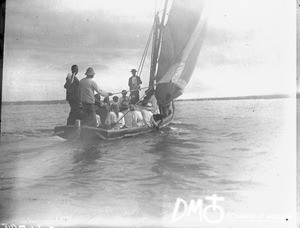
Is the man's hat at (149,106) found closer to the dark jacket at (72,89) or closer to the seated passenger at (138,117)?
the seated passenger at (138,117)

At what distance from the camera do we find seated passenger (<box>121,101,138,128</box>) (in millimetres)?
2846

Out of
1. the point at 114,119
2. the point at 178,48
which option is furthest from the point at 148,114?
the point at 178,48

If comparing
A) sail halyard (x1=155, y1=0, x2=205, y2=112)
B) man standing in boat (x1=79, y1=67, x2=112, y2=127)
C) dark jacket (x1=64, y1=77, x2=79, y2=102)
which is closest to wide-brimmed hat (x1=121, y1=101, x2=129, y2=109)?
man standing in boat (x1=79, y1=67, x2=112, y2=127)

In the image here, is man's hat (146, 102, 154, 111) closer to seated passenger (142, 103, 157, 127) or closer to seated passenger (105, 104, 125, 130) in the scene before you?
seated passenger (142, 103, 157, 127)

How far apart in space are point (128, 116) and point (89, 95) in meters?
0.32

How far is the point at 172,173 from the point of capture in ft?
8.80

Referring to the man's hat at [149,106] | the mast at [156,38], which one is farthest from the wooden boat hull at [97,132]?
the mast at [156,38]

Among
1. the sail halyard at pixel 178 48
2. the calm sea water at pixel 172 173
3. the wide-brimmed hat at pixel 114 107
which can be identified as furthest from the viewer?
the wide-brimmed hat at pixel 114 107

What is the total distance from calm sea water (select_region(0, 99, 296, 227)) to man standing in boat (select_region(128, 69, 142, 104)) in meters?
0.29

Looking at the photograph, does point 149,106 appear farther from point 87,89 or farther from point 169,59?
point 87,89

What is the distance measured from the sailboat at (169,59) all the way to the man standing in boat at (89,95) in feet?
0.19

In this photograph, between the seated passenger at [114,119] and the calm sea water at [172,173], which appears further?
the seated passenger at [114,119]

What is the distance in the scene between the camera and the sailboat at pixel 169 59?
279 centimetres

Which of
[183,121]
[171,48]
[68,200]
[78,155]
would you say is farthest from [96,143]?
[171,48]
